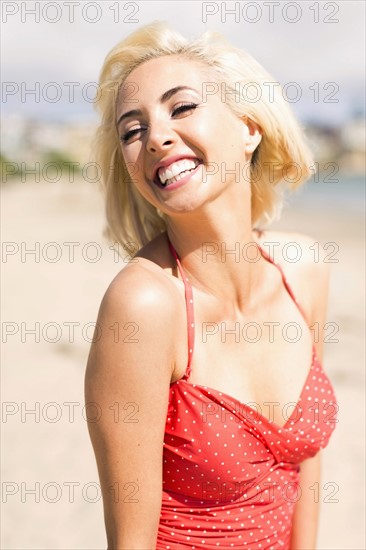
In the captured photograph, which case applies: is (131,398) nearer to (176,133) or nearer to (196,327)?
(196,327)

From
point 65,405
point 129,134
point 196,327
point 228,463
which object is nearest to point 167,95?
point 129,134

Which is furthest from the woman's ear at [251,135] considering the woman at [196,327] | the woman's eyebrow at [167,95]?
the woman's eyebrow at [167,95]

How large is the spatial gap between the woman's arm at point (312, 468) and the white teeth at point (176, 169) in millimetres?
758

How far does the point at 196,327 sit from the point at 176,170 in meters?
0.48

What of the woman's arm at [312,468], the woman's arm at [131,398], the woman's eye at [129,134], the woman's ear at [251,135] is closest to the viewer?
the woman's arm at [131,398]

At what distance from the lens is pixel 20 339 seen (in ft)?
23.9

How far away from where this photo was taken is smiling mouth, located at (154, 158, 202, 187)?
222cm

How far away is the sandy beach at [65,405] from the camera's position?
4156 millimetres

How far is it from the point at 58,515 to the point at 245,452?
2319 millimetres

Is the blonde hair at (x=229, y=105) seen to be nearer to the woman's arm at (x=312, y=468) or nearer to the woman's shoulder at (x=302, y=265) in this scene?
the woman's shoulder at (x=302, y=265)

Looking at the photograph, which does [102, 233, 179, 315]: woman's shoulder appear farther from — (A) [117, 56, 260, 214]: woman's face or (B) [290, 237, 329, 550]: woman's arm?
(B) [290, 237, 329, 550]: woman's arm

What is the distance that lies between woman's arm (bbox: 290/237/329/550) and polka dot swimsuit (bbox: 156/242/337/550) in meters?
0.25

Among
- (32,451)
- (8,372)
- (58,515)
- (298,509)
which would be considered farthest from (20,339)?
(298,509)

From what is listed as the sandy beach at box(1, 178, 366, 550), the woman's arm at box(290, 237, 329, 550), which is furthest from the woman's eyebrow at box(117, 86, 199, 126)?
the woman's arm at box(290, 237, 329, 550)
